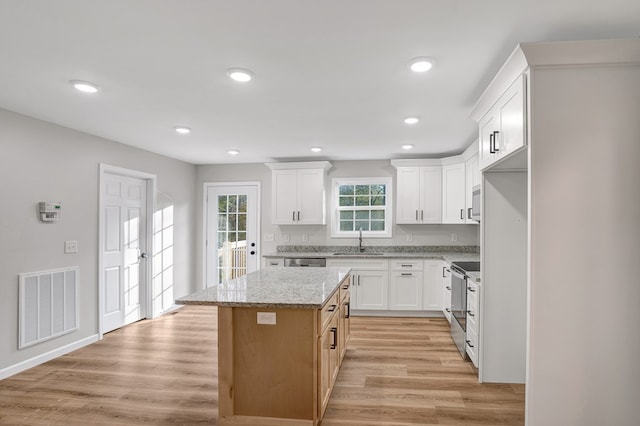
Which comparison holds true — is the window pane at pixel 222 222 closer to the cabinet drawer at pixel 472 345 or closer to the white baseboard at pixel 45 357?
the white baseboard at pixel 45 357

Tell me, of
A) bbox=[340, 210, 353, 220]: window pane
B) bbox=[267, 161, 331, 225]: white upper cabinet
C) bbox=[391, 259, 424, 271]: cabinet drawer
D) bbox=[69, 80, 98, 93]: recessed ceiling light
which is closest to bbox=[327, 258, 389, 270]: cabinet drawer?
bbox=[391, 259, 424, 271]: cabinet drawer

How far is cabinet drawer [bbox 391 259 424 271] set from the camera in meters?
5.32

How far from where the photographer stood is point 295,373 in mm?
2377

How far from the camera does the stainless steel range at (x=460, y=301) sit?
146 inches

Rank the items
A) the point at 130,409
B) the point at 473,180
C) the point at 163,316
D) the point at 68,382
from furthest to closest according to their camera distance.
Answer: the point at 163,316
the point at 473,180
the point at 68,382
the point at 130,409

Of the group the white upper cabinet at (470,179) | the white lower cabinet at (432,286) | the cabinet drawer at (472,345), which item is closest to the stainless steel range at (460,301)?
the cabinet drawer at (472,345)

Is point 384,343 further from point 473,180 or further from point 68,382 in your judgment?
point 68,382

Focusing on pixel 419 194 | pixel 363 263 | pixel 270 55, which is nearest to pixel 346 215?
pixel 363 263

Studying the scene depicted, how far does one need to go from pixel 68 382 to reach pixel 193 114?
2522 mm

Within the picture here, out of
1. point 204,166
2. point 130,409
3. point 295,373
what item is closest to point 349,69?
point 295,373

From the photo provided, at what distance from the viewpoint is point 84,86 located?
2.75 m

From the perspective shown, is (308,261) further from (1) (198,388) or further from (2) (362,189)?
(1) (198,388)

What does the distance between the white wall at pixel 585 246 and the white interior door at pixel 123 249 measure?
438 centimetres

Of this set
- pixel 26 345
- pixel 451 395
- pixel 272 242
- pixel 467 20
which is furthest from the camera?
pixel 272 242
